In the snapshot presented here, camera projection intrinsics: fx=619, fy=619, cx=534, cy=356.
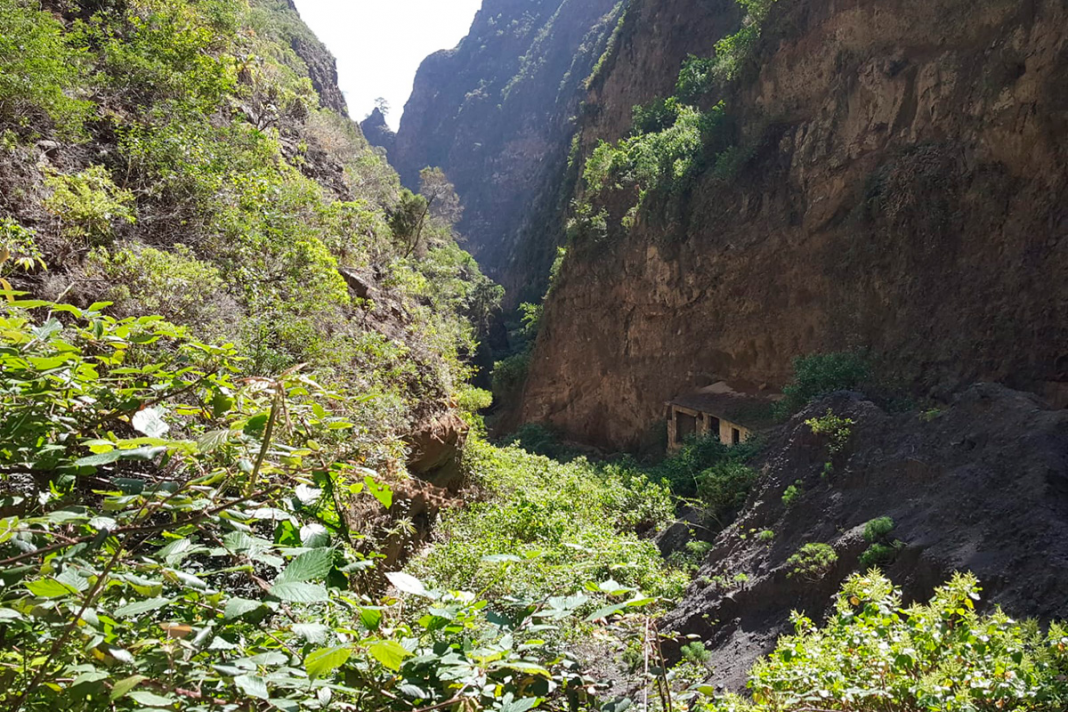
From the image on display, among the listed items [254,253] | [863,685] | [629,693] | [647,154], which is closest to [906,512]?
[863,685]

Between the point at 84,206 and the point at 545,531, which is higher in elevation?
the point at 84,206

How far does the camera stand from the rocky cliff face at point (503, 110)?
67625 mm

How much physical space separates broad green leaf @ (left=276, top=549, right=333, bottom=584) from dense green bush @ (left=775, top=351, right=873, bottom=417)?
41.7 ft

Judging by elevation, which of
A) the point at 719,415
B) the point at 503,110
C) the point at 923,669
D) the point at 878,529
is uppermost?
the point at 503,110

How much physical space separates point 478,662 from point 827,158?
18050mm

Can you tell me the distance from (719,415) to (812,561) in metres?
11.0

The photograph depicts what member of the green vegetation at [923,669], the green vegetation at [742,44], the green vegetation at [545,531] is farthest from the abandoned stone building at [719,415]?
the green vegetation at [923,669]

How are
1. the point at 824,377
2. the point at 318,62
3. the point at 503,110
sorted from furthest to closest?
1. the point at 503,110
2. the point at 318,62
3. the point at 824,377

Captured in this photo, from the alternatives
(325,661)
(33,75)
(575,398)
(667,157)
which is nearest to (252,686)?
(325,661)

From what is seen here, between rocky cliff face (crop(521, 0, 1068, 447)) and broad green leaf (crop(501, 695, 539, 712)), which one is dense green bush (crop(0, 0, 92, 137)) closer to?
broad green leaf (crop(501, 695, 539, 712))

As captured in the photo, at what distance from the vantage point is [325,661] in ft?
3.57

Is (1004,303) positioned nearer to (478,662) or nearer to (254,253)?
(254,253)

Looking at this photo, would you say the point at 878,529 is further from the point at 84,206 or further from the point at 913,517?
the point at 84,206

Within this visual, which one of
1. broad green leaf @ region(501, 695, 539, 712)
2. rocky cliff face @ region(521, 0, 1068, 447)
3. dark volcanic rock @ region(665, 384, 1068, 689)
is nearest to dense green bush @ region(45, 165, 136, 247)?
broad green leaf @ region(501, 695, 539, 712)
